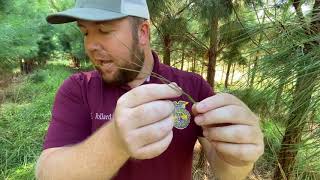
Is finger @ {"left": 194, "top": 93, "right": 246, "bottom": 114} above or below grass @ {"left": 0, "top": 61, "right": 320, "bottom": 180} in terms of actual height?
above

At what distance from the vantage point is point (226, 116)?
0.52 m

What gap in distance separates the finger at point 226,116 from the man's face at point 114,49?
189mm

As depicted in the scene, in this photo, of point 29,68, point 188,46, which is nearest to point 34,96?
point 188,46

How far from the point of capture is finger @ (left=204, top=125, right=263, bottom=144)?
0.52 m

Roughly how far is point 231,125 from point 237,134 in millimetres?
15

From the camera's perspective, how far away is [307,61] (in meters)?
0.50

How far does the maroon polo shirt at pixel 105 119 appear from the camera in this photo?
789 millimetres

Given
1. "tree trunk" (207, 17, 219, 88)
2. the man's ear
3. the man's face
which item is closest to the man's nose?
the man's face

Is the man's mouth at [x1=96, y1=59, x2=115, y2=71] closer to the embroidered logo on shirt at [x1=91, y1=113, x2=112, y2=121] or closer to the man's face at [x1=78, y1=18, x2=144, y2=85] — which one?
the man's face at [x1=78, y1=18, x2=144, y2=85]

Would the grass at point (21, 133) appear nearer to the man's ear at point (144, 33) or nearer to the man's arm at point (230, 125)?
the man's ear at point (144, 33)

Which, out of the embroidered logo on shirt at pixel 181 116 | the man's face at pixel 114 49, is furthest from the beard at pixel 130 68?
the embroidered logo on shirt at pixel 181 116

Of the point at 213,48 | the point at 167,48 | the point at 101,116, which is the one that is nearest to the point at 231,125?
the point at 101,116

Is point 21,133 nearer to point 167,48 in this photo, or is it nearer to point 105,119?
point 167,48

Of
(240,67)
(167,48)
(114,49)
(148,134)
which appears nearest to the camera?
(148,134)
